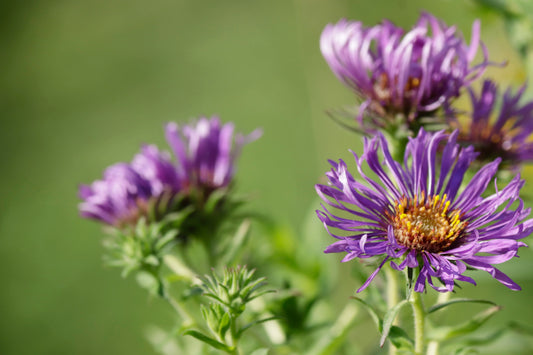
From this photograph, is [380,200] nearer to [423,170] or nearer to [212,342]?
[423,170]

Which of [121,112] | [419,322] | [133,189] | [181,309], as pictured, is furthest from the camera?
[121,112]

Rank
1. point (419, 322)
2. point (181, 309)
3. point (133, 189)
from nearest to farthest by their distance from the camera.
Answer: point (419, 322)
point (181, 309)
point (133, 189)

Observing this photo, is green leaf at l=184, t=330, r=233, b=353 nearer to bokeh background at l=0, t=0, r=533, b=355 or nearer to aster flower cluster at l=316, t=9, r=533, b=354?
aster flower cluster at l=316, t=9, r=533, b=354

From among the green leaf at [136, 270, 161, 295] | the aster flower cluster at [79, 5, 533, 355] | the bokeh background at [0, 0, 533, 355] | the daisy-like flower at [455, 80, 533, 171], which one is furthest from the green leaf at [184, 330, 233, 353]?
the bokeh background at [0, 0, 533, 355]

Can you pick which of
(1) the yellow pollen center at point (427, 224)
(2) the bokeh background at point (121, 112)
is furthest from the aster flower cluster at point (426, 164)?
(2) the bokeh background at point (121, 112)

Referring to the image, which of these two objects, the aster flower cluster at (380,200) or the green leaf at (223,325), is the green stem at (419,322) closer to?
the aster flower cluster at (380,200)

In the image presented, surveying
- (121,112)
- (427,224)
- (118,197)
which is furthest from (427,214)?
(121,112)

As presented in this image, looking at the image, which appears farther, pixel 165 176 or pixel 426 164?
pixel 165 176
